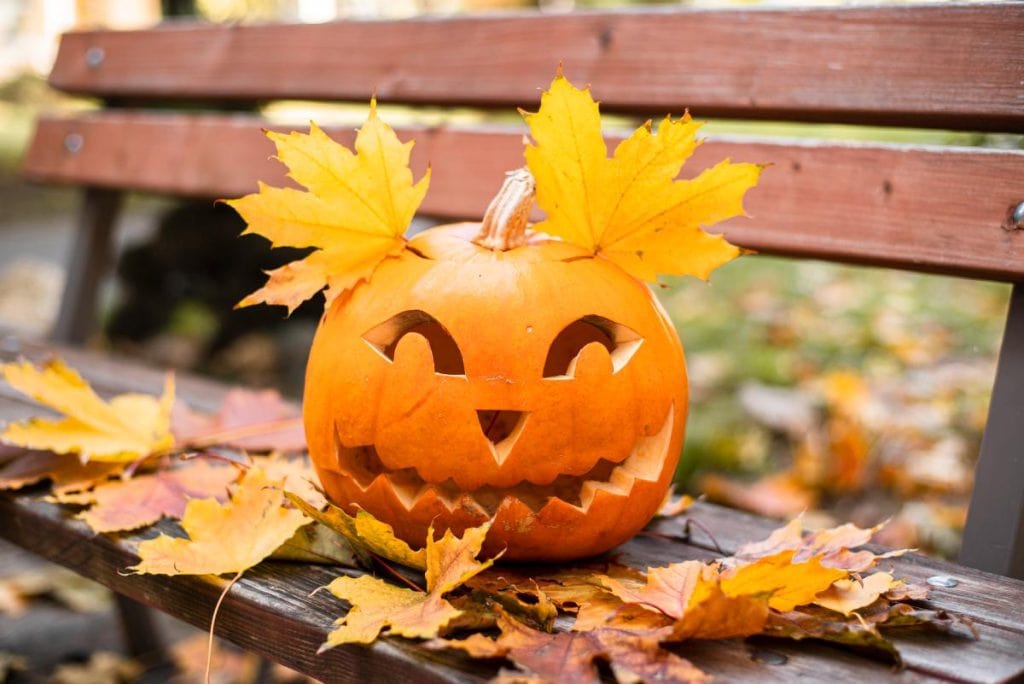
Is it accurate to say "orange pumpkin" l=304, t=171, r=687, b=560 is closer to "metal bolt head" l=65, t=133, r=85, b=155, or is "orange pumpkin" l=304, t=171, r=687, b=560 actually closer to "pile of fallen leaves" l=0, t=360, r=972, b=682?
"pile of fallen leaves" l=0, t=360, r=972, b=682

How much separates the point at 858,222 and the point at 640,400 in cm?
66

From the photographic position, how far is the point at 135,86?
261 centimetres

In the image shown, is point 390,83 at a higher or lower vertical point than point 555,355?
higher

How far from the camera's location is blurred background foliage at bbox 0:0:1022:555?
2.53 metres

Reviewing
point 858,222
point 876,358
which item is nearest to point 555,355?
point 858,222

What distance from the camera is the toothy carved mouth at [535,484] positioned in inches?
42.5

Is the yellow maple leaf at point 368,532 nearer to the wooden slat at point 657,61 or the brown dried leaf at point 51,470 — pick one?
the brown dried leaf at point 51,470

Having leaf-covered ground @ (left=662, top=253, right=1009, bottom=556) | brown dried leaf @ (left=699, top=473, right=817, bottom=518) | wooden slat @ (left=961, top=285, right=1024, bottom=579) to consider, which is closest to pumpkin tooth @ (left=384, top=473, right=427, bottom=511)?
wooden slat @ (left=961, top=285, right=1024, bottom=579)

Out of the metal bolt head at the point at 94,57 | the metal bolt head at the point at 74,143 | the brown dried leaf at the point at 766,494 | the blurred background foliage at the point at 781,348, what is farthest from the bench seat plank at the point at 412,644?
the metal bolt head at the point at 94,57

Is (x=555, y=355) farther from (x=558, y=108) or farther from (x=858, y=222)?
(x=858, y=222)

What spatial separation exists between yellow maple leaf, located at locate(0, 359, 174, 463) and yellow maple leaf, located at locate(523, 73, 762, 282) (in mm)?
Answer: 592

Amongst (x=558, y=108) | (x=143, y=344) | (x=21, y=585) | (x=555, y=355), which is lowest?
(x=21, y=585)

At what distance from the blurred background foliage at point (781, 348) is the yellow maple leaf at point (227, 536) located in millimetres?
1189

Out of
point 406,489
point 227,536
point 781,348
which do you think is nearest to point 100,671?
point 227,536
